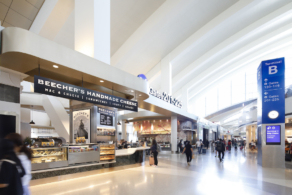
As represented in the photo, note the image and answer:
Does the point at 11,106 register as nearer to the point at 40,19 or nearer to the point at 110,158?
the point at 110,158

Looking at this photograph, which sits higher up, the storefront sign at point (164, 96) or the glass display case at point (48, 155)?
the storefront sign at point (164, 96)

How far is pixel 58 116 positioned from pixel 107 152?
457 centimetres

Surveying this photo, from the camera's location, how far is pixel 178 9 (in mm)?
12859

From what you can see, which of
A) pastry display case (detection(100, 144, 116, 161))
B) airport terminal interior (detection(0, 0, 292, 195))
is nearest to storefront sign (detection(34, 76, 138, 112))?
airport terminal interior (detection(0, 0, 292, 195))

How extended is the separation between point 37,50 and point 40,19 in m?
7.46

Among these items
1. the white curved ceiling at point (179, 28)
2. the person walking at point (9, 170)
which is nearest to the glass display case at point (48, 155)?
the person walking at point (9, 170)

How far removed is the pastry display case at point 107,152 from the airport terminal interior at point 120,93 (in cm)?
5

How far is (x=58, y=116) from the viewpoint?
11906mm

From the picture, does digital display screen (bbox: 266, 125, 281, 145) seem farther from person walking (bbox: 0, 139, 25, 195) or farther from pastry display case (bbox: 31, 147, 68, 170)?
person walking (bbox: 0, 139, 25, 195)

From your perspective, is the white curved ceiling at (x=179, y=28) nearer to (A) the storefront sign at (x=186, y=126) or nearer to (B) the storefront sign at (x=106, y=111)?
(B) the storefront sign at (x=106, y=111)

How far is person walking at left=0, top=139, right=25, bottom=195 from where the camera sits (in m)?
2.29

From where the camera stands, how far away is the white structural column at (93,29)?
719cm

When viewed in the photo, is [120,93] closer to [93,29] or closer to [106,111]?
[106,111]

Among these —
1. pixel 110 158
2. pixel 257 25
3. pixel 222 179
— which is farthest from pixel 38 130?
pixel 257 25
